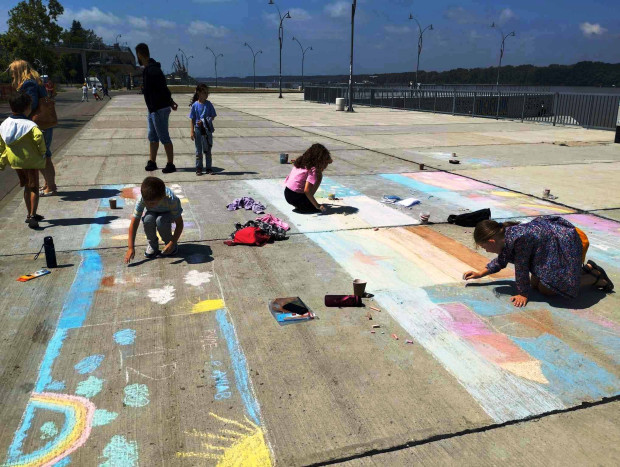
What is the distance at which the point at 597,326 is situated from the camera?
3674 mm

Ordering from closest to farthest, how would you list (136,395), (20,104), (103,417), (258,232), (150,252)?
(103,417)
(136,395)
(150,252)
(258,232)
(20,104)

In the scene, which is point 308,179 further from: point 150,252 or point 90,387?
point 90,387

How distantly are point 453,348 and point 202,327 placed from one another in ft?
5.90

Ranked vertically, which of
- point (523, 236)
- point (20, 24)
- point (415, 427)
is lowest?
point (415, 427)

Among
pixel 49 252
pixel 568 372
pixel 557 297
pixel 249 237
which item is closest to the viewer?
pixel 568 372

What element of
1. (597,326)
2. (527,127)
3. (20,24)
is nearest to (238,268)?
(597,326)

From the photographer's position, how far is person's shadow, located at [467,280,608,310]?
4.02m

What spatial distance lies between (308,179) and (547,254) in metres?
3.31

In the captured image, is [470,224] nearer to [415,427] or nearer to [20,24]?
[415,427]

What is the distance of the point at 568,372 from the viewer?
3.11 meters

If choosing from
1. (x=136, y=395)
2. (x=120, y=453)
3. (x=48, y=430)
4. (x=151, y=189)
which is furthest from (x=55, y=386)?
(x=151, y=189)

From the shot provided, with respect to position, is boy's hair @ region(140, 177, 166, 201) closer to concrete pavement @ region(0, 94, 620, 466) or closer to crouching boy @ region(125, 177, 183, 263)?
crouching boy @ region(125, 177, 183, 263)

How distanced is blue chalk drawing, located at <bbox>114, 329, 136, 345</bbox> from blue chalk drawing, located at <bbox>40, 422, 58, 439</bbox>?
2.68 ft

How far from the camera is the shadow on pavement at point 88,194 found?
24.1ft
